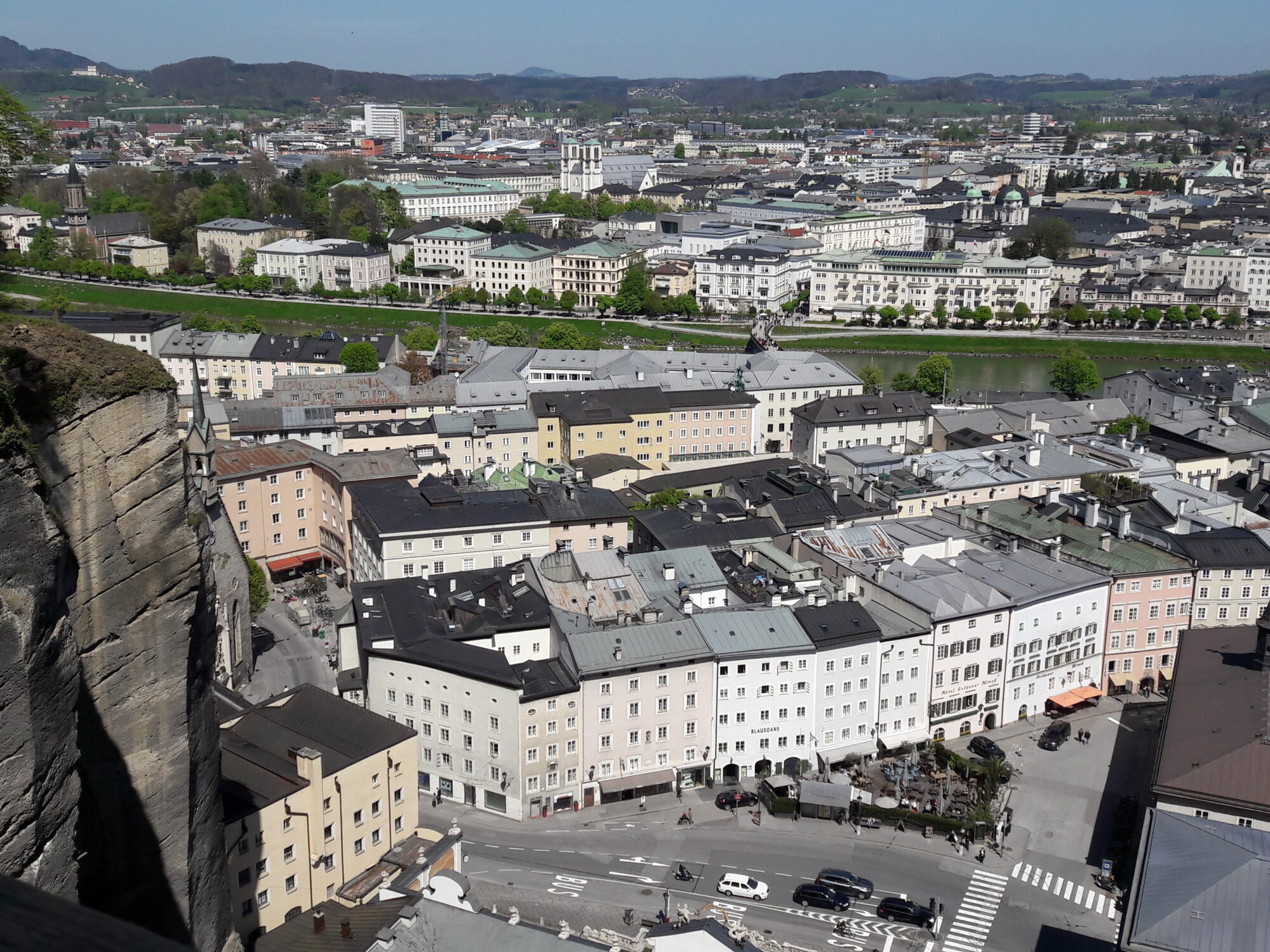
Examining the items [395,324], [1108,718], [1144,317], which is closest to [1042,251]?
[1144,317]

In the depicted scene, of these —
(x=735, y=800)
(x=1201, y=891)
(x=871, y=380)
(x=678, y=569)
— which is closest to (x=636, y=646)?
(x=735, y=800)

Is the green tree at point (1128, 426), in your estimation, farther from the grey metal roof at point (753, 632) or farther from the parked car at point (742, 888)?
the parked car at point (742, 888)

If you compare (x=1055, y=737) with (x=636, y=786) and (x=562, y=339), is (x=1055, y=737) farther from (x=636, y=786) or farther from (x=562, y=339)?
(x=562, y=339)

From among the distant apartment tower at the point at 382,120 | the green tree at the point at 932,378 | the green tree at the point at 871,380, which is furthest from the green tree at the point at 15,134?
the distant apartment tower at the point at 382,120

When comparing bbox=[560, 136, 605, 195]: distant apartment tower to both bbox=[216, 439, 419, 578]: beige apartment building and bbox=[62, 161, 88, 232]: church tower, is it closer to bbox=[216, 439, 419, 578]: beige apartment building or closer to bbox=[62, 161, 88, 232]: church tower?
bbox=[62, 161, 88, 232]: church tower

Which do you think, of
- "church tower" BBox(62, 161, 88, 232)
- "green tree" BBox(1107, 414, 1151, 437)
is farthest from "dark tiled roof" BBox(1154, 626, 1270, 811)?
"church tower" BBox(62, 161, 88, 232)

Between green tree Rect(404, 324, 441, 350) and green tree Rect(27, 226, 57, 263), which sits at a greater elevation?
green tree Rect(27, 226, 57, 263)
